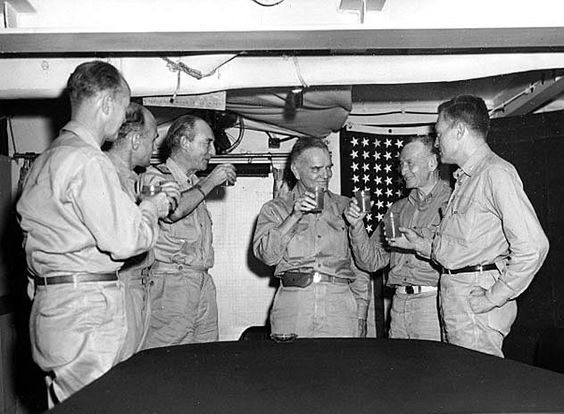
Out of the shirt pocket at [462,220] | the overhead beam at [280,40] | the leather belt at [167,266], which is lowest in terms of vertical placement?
the leather belt at [167,266]

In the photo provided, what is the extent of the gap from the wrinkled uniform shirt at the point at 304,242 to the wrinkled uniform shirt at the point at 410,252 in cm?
11

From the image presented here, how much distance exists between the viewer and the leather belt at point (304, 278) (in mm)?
3914

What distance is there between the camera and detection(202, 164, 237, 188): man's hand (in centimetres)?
387

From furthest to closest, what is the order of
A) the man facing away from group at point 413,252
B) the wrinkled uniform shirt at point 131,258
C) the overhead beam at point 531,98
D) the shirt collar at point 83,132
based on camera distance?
the overhead beam at point 531,98 → the man facing away from group at point 413,252 → the wrinkled uniform shirt at point 131,258 → the shirt collar at point 83,132

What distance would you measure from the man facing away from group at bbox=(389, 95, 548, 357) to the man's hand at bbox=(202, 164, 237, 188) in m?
1.22

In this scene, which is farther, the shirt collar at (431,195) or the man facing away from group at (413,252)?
the shirt collar at (431,195)

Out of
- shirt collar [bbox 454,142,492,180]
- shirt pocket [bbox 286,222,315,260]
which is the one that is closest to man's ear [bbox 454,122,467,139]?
shirt collar [bbox 454,142,492,180]

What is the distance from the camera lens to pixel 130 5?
2928mm

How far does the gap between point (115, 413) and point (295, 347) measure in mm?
1005

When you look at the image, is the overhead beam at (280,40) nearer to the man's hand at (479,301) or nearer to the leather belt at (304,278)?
the man's hand at (479,301)

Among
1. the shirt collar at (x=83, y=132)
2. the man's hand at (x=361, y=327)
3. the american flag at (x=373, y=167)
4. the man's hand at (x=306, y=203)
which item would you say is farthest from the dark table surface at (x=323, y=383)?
the american flag at (x=373, y=167)

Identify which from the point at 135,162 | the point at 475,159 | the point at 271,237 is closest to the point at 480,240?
the point at 475,159

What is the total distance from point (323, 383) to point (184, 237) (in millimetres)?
2175

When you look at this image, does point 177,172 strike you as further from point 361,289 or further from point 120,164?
point 361,289
